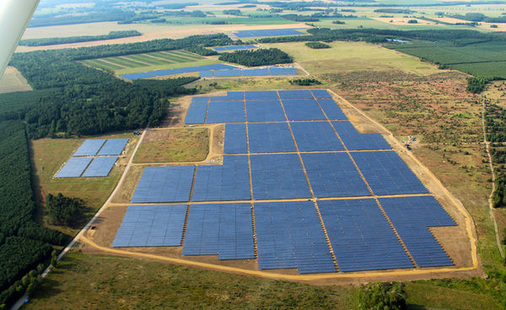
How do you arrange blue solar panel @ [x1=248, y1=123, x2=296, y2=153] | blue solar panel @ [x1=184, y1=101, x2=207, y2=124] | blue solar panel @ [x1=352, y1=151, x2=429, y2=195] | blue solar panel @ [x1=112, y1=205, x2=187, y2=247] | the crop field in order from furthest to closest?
the crop field
blue solar panel @ [x1=184, y1=101, x2=207, y2=124]
blue solar panel @ [x1=248, y1=123, x2=296, y2=153]
blue solar panel @ [x1=352, y1=151, x2=429, y2=195]
blue solar panel @ [x1=112, y1=205, x2=187, y2=247]

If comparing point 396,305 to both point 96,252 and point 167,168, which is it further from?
point 167,168

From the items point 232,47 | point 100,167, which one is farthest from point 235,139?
point 232,47

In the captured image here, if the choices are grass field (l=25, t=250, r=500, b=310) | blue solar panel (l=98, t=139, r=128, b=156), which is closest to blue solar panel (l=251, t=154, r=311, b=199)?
grass field (l=25, t=250, r=500, b=310)

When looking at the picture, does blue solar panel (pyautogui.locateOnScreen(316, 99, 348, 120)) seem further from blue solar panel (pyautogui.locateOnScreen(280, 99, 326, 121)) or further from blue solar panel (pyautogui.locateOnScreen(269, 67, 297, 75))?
blue solar panel (pyautogui.locateOnScreen(269, 67, 297, 75))

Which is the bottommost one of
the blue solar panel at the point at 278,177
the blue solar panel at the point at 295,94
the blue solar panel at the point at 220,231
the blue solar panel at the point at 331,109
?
the blue solar panel at the point at 220,231

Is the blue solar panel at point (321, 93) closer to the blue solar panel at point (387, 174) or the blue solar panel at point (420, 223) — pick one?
the blue solar panel at point (387, 174)

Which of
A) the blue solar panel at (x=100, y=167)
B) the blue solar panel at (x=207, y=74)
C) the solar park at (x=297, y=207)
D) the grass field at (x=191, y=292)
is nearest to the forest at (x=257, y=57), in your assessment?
the blue solar panel at (x=207, y=74)

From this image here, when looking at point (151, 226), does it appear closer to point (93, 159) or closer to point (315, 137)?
point (93, 159)
